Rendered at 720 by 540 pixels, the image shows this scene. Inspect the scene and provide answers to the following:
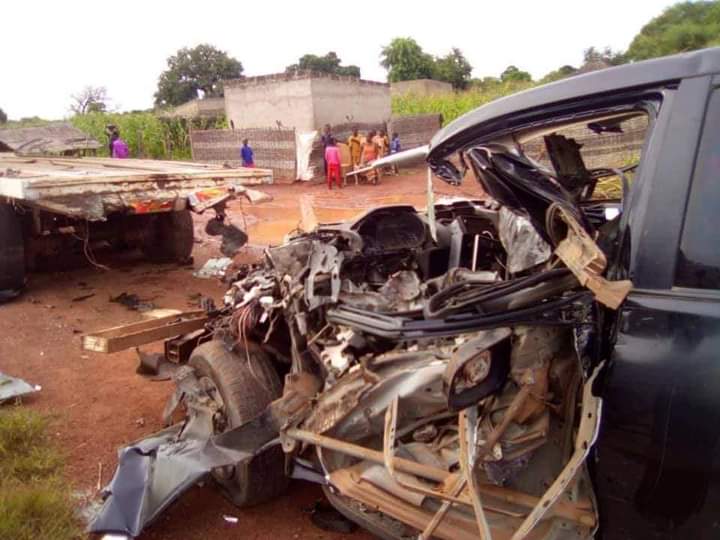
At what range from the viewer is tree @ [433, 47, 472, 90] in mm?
47719

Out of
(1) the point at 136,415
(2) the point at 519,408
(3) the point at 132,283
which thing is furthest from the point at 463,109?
(2) the point at 519,408

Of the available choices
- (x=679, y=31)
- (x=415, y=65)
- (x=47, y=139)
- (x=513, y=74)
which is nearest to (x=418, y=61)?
(x=415, y=65)

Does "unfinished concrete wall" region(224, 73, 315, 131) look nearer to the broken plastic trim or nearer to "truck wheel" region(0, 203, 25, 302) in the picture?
"truck wheel" region(0, 203, 25, 302)

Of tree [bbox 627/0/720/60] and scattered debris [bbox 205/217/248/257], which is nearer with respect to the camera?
scattered debris [bbox 205/217/248/257]

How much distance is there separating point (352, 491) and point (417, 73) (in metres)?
47.7

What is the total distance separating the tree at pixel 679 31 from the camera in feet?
98.5

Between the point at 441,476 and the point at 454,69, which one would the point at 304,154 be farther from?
the point at 454,69

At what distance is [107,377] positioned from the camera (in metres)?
5.10

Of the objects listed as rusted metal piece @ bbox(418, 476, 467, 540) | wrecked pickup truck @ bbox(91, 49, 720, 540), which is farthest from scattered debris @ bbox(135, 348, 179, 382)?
rusted metal piece @ bbox(418, 476, 467, 540)

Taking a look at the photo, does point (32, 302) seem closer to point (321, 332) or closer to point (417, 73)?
point (321, 332)

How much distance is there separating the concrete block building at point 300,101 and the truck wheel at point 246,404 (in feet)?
56.4

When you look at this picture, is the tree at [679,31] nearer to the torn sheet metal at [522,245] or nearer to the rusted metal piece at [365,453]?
the torn sheet metal at [522,245]

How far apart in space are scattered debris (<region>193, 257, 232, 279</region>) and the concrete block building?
39.5 ft

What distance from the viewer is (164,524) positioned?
10.6 feet
